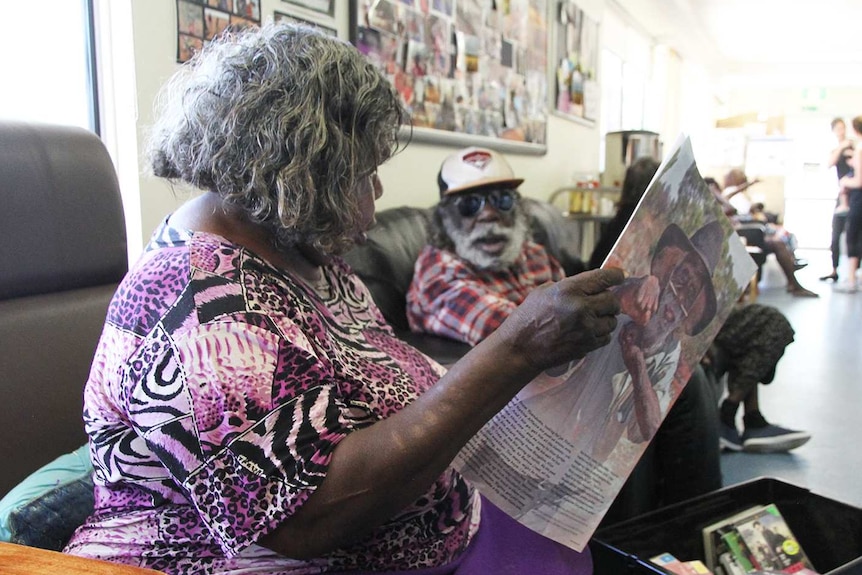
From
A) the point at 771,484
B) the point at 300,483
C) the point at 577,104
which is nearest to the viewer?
the point at 300,483

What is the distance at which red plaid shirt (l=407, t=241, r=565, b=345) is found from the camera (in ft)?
5.94

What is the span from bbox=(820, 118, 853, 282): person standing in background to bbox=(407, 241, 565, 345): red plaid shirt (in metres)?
6.05

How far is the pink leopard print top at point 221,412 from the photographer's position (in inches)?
24.3

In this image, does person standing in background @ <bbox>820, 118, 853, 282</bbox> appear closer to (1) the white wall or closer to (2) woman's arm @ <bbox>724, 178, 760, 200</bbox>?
(2) woman's arm @ <bbox>724, 178, 760, 200</bbox>

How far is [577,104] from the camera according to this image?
4.33 m

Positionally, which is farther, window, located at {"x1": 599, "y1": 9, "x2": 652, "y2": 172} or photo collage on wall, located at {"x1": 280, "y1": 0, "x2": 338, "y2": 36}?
window, located at {"x1": 599, "y1": 9, "x2": 652, "y2": 172}

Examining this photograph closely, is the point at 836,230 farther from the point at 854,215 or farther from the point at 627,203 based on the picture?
the point at 627,203

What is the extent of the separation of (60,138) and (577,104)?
372cm

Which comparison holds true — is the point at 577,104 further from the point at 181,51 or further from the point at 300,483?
the point at 300,483

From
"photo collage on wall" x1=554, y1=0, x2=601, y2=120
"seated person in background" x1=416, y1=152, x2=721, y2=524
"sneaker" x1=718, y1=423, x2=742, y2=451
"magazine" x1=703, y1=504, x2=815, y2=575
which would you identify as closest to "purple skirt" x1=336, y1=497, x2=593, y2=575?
"magazine" x1=703, y1=504, x2=815, y2=575

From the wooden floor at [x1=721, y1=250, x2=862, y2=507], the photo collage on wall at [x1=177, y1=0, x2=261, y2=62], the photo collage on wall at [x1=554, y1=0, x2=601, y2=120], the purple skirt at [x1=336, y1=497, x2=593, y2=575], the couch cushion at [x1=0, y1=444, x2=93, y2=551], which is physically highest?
the photo collage on wall at [x1=554, y1=0, x2=601, y2=120]

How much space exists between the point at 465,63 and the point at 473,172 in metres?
0.91

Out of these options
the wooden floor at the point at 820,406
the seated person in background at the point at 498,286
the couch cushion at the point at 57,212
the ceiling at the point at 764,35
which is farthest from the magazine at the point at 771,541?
the ceiling at the point at 764,35

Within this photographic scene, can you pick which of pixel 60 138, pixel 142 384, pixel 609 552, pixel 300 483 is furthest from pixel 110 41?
pixel 609 552
